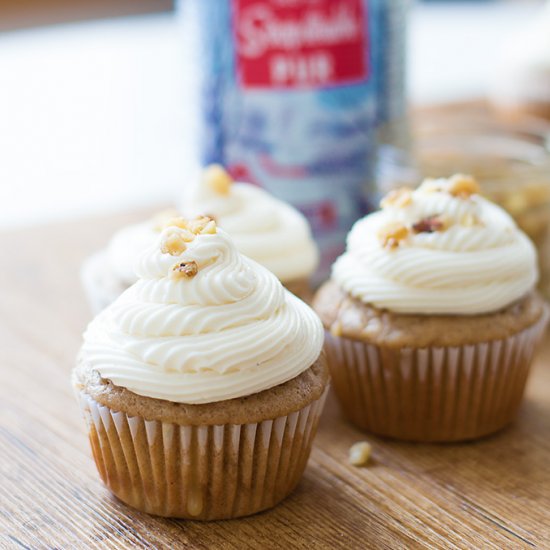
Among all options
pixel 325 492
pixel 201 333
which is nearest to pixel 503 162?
pixel 325 492

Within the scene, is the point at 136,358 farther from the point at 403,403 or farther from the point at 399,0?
the point at 399,0

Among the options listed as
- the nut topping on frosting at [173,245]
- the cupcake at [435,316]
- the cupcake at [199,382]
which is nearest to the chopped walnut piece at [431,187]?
the cupcake at [435,316]

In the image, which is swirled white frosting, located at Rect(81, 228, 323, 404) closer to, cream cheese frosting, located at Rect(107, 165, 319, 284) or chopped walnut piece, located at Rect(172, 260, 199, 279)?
chopped walnut piece, located at Rect(172, 260, 199, 279)

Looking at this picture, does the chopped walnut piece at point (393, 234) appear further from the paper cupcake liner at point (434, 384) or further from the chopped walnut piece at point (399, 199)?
the paper cupcake liner at point (434, 384)

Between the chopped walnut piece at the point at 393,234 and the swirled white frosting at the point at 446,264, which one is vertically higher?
the chopped walnut piece at the point at 393,234

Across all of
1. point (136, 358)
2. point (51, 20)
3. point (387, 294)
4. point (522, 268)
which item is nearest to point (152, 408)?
point (136, 358)

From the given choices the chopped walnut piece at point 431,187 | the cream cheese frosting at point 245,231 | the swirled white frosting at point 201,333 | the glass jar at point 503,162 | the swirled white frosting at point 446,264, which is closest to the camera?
the swirled white frosting at point 201,333

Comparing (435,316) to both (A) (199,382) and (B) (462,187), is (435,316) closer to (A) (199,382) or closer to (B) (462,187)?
(B) (462,187)
